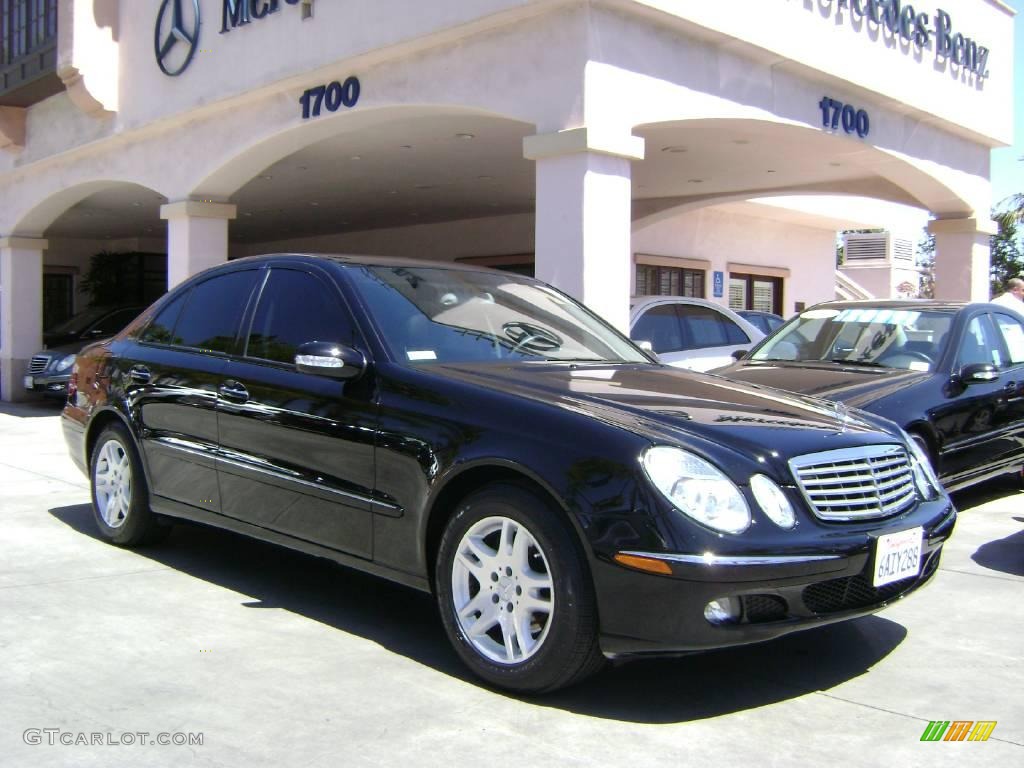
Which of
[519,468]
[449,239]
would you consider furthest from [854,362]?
[449,239]

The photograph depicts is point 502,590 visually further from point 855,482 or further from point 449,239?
point 449,239

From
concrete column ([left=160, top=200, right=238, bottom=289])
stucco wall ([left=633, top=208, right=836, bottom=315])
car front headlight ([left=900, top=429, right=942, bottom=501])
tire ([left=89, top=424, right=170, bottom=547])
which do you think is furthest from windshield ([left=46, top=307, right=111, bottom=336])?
car front headlight ([left=900, top=429, right=942, bottom=501])

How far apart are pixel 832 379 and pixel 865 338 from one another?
913 mm

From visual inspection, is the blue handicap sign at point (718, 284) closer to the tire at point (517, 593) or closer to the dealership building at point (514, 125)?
the dealership building at point (514, 125)

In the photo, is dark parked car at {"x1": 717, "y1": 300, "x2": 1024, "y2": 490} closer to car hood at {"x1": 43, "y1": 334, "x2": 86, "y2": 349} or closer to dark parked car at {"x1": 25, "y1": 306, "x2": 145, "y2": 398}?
dark parked car at {"x1": 25, "y1": 306, "x2": 145, "y2": 398}

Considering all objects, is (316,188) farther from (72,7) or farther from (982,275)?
(982,275)

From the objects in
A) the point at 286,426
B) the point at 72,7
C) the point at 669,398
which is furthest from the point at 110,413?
the point at 72,7

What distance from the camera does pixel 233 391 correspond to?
5.07 meters

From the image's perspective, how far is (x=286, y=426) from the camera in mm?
4723

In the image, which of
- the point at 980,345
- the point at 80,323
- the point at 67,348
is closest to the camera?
the point at 980,345

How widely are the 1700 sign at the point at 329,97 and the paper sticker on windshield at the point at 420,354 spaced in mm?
6267

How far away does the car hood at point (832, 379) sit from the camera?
643cm

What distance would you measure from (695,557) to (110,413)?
394 centimetres

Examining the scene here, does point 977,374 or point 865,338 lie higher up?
point 865,338
